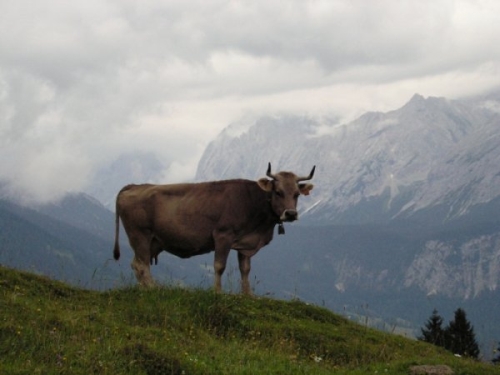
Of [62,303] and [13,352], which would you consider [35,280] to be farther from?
[13,352]

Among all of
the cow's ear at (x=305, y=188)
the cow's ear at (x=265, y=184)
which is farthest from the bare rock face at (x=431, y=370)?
the cow's ear at (x=305, y=188)

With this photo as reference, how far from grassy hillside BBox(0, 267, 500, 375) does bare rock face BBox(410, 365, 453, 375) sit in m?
0.22

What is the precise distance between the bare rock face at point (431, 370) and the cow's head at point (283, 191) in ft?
25.2

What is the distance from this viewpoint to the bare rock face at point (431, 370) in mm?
14930

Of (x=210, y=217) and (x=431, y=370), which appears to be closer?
(x=431, y=370)

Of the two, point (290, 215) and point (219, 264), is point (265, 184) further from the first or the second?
point (219, 264)

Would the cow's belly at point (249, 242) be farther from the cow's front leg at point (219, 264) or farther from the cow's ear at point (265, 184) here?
the cow's ear at point (265, 184)

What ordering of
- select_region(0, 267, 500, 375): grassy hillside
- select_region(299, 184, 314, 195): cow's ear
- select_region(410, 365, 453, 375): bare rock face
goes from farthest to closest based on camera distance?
select_region(299, 184, 314, 195): cow's ear < select_region(410, 365, 453, 375): bare rock face < select_region(0, 267, 500, 375): grassy hillside

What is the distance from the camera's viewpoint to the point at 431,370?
594 inches

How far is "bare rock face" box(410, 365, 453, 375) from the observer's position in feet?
49.0

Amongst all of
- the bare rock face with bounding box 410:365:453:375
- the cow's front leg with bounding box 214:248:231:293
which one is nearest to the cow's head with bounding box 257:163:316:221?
the cow's front leg with bounding box 214:248:231:293

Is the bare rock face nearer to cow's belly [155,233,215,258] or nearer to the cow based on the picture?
the cow

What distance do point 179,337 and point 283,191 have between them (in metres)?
7.90

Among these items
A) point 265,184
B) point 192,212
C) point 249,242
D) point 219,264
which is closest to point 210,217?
point 192,212
